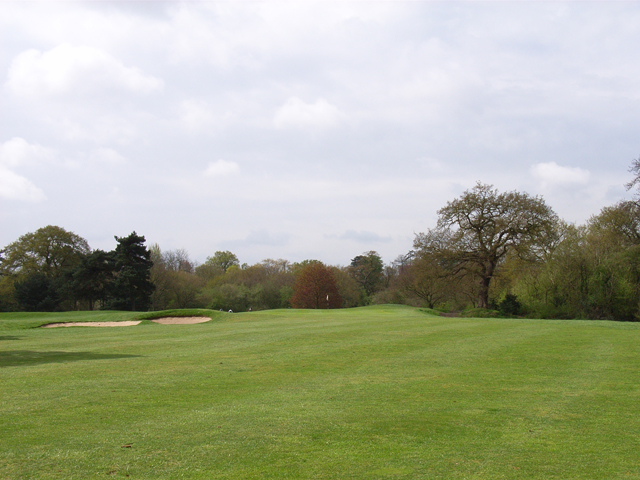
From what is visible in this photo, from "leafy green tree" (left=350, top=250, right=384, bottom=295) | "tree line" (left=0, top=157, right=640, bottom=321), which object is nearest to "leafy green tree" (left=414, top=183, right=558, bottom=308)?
"tree line" (left=0, top=157, right=640, bottom=321)

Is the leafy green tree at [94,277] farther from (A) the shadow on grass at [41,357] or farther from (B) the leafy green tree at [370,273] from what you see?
(B) the leafy green tree at [370,273]

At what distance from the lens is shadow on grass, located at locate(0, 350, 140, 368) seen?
13.2 meters

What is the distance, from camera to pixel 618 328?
992 inches

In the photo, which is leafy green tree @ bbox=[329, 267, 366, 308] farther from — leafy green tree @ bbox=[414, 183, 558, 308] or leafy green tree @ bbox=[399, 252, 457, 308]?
leafy green tree @ bbox=[414, 183, 558, 308]

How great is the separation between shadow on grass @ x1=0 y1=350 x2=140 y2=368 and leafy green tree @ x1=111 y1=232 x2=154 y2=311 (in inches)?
1849

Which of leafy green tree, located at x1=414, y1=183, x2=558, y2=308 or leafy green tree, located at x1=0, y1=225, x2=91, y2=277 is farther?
leafy green tree, located at x1=0, y1=225, x2=91, y2=277

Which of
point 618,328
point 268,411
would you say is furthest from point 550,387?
point 618,328

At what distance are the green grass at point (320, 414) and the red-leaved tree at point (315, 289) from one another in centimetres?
6261

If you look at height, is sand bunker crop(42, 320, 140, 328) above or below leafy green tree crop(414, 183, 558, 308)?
below

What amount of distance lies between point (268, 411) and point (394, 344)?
9.72 metres

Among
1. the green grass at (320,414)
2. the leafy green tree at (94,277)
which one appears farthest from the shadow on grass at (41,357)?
the leafy green tree at (94,277)

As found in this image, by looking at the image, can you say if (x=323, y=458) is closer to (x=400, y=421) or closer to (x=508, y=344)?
(x=400, y=421)

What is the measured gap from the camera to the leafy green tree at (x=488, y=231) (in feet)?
147

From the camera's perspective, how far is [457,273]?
50.2 metres
